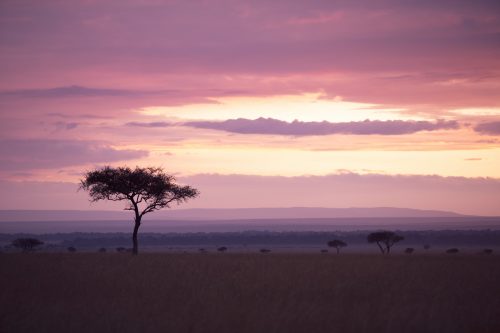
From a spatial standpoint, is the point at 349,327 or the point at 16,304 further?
the point at 16,304

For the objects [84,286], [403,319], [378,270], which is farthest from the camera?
[378,270]

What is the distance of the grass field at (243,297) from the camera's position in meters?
18.9

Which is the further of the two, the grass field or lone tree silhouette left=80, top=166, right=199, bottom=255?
lone tree silhouette left=80, top=166, right=199, bottom=255

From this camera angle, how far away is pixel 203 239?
16525 centimetres

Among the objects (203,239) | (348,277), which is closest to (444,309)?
(348,277)

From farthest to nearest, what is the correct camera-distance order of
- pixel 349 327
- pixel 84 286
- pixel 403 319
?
pixel 84 286 → pixel 403 319 → pixel 349 327

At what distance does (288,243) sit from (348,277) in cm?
12144

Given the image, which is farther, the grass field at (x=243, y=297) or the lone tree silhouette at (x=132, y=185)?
the lone tree silhouette at (x=132, y=185)

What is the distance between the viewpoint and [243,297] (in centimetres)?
2428

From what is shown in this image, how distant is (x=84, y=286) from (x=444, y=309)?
1374 centimetres

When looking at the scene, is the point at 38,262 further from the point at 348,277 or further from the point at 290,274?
the point at 348,277

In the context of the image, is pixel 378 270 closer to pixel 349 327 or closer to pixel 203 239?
pixel 349 327

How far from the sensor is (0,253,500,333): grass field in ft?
62.1

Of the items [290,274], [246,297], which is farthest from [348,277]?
[246,297]
